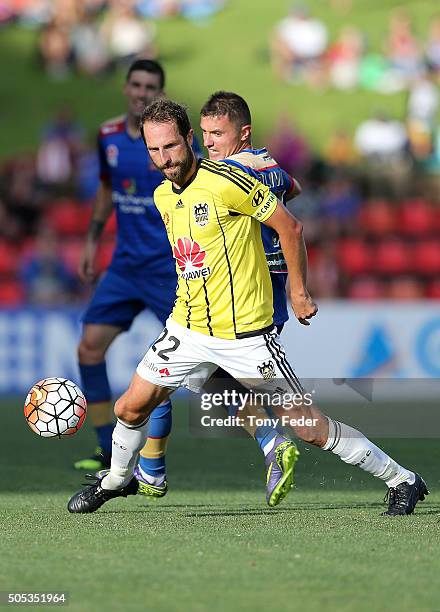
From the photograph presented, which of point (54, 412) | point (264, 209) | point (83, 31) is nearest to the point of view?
point (264, 209)

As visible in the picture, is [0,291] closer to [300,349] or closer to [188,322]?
[300,349]

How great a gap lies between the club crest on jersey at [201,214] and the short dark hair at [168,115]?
0.31 metres

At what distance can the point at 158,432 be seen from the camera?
6992 millimetres

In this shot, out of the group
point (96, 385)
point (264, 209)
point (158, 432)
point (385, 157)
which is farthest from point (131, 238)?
point (385, 157)

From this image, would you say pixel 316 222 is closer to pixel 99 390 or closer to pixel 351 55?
pixel 99 390

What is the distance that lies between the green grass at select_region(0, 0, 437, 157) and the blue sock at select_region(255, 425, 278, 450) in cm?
1815

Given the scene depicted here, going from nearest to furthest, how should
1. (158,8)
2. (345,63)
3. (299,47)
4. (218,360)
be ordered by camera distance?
(218,360), (299,47), (345,63), (158,8)

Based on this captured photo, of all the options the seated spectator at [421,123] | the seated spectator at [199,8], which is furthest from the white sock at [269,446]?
the seated spectator at [199,8]

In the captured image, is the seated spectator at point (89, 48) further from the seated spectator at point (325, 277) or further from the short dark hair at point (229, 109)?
the short dark hair at point (229, 109)

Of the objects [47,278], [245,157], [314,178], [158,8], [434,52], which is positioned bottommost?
[47,278]

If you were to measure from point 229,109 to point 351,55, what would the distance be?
876 inches

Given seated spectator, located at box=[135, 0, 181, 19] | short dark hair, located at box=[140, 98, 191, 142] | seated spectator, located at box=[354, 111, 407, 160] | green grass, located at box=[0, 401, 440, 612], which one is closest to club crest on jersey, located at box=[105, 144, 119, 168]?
green grass, located at box=[0, 401, 440, 612]

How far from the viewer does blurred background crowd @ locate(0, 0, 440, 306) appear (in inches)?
661

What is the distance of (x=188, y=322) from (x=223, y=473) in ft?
8.37
